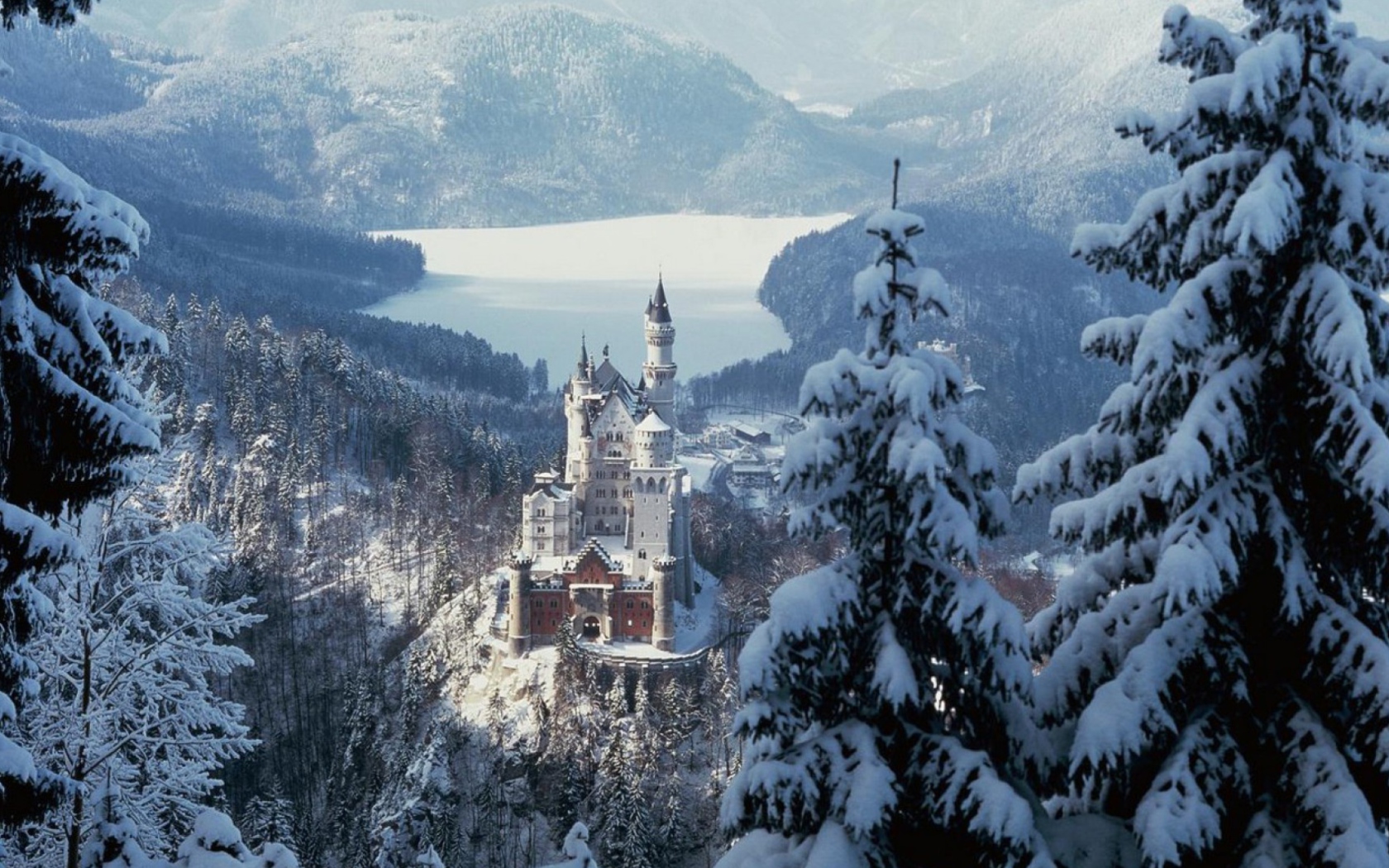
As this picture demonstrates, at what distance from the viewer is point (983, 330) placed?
177875 millimetres

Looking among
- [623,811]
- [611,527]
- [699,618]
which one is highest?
[611,527]

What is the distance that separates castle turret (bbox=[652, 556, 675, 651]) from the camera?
59969 mm

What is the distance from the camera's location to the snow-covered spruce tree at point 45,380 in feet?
29.4

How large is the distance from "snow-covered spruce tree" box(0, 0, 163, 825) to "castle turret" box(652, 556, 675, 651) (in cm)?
5036

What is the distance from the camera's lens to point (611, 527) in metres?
68.6

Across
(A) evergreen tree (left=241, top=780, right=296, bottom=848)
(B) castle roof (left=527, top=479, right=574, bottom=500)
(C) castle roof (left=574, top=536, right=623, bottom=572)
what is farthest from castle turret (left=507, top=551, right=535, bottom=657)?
(A) evergreen tree (left=241, top=780, right=296, bottom=848)

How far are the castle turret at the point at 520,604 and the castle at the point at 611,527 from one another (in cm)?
4

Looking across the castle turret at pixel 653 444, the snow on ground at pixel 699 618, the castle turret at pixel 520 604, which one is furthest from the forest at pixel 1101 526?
the snow on ground at pixel 699 618

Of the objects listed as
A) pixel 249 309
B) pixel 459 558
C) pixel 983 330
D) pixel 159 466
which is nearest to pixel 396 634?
pixel 459 558

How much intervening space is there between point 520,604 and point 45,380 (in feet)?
171

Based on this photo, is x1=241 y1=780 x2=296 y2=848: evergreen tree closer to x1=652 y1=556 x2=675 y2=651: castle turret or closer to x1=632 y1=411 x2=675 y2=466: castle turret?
x1=652 y1=556 x2=675 y2=651: castle turret

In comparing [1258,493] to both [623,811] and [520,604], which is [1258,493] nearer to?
[623,811]

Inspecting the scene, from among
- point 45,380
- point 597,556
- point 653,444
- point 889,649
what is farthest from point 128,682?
point 653,444

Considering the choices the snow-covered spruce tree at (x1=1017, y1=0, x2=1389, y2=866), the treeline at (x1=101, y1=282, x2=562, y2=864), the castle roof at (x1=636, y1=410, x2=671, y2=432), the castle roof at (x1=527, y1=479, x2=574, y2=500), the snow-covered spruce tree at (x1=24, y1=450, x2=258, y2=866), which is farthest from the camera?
the treeline at (x1=101, y1=282, x2=562, y2=864)
